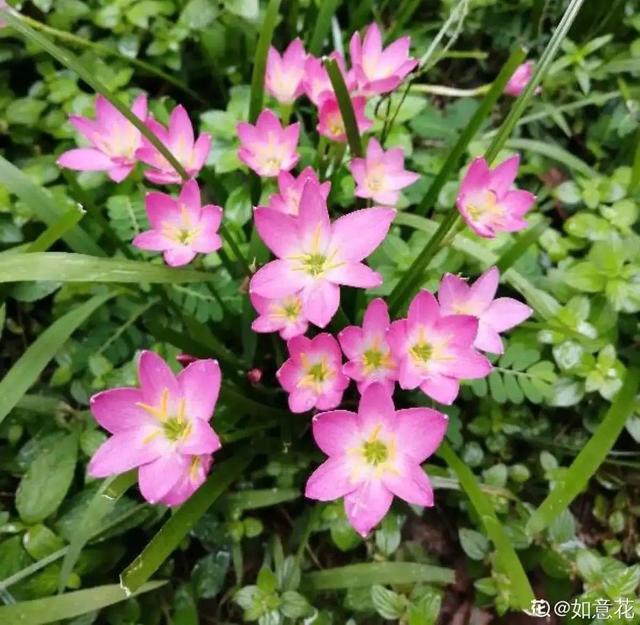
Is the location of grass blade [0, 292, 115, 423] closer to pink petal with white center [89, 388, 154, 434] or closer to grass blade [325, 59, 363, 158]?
pink petal with white center [89, 388, 154, 434]

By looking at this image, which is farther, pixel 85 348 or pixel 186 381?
pixel 85 348

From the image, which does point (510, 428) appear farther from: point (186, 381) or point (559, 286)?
point (186, 381)

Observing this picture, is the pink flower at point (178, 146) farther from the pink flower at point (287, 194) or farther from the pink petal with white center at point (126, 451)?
the pink petal with white center at point (126, 451)

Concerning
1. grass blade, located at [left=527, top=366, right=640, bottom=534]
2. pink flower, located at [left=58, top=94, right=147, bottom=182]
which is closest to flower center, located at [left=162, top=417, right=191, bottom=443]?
pink flower, located at [left=58, top=94, right=147, bottom=182]

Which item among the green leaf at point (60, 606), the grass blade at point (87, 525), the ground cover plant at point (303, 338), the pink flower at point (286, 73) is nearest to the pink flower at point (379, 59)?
the ground cover plant at point (303, 338)

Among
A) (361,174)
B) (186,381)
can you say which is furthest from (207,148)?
(186,381)
